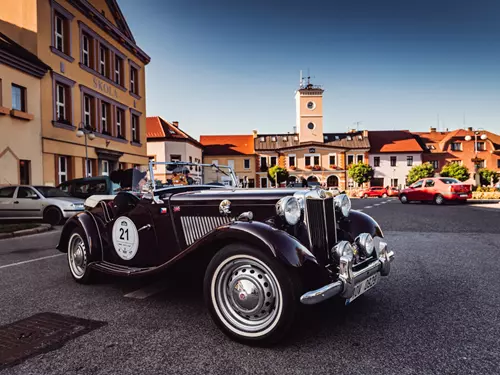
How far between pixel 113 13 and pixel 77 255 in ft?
68.6

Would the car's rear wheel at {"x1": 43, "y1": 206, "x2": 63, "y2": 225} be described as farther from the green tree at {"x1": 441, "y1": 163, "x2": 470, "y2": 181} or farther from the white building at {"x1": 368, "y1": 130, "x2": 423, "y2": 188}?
the white building at {"x1": 368, "y1": 130, "x2": 423, "y2": 188}

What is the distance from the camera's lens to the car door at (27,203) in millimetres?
11905

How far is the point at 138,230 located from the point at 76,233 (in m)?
1.15

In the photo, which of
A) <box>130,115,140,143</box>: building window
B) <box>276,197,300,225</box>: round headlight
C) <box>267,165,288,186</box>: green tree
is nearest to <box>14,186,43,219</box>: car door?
<box>276,197,300,225</box>: round headlight

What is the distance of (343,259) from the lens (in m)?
2.91

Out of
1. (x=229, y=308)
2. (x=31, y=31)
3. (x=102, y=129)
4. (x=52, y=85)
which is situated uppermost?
(x=31, y=31)

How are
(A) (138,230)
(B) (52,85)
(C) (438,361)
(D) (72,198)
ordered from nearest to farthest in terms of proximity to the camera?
1. (C) (438,361)
2. (A) (138,230)
3. (D) (72,198)
4. (B) (52,85)

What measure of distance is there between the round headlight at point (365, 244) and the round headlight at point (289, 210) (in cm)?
75

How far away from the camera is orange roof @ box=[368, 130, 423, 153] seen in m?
58.8

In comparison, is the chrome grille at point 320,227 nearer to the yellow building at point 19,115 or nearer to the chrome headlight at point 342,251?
the chrome headlight at point 342,251

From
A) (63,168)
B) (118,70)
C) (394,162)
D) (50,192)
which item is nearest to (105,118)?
(118,70)

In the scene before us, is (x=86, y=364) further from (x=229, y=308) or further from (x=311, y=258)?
(x=311, y=258)

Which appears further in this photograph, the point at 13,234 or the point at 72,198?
the point at 72,198

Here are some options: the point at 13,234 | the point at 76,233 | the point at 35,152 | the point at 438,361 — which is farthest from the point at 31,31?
the point at 438,361
